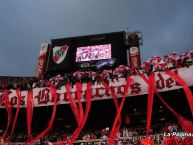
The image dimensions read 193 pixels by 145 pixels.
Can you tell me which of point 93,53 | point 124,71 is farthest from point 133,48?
point 124,71

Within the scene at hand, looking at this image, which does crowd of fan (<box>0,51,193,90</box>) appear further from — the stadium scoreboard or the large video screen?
the large video screen

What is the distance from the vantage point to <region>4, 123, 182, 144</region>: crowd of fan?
84.2ft

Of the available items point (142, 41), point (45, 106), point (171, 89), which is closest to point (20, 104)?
point (45, 106)

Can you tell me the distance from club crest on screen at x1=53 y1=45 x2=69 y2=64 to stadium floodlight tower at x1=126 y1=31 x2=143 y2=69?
6.72 meters

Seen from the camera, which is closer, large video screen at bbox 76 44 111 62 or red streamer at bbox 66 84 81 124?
red streamer at bbox 66 84 81 124

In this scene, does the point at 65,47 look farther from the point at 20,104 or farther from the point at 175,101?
the point at 175,101

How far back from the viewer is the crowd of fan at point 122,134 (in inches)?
1011

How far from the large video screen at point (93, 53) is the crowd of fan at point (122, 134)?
9.13 metres

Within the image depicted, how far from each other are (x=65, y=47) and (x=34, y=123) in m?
9.54

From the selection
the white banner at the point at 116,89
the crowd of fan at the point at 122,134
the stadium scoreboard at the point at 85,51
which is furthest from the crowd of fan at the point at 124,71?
the stadium scoreboard at the point at 85,51

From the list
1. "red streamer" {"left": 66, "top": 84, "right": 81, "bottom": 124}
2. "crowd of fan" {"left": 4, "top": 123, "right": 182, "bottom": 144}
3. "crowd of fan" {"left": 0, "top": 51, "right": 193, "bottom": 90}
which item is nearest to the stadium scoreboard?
"crowd of fan" {"left": 0, "top": 51, "right": 193, "bottom": 90}

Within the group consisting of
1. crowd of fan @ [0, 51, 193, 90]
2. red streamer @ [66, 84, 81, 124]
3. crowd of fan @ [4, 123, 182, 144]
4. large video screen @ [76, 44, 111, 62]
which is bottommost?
crowd of fan @ [4, 123, 182, 144]

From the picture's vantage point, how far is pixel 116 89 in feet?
95.6

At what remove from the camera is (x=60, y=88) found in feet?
102
